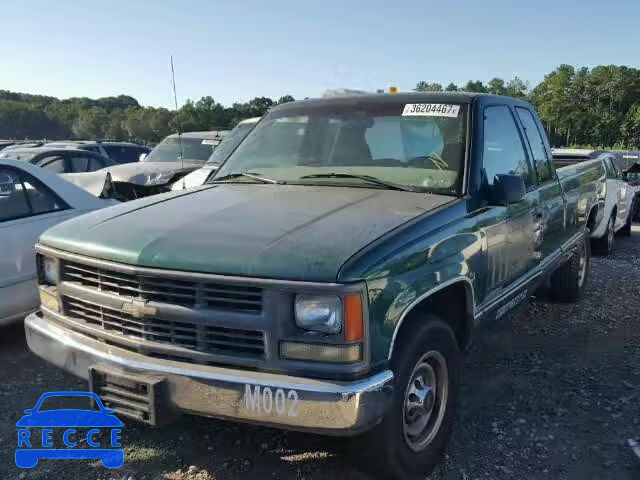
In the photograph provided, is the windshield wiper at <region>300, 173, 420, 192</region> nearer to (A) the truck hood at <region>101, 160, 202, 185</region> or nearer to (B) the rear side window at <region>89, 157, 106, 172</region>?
(A) the truck hood at <region>101, 160, 202, 185</region>

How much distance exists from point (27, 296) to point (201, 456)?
2263 mm

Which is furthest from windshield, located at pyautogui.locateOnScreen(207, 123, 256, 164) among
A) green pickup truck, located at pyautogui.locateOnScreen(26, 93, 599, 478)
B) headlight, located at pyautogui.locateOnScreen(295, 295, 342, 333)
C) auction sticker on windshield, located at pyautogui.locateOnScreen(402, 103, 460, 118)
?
headlight, located at pyautogui.locateOnScreen(295, 295, 342, 333)

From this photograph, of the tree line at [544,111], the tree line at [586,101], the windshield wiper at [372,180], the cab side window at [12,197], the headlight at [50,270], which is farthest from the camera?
the tree line at [586,101]

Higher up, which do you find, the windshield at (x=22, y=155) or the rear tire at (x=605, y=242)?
the windshield at (x=22, y=155)

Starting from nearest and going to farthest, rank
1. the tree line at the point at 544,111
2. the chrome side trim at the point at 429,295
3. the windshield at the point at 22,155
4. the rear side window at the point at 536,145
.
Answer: the chrome side trim at the point at 429,295 → the rear side window at the point at 536,145 → the windshield at the point at 22,155 → the tree line at the point at 544,111

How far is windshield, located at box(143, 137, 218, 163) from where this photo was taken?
10.8 meters

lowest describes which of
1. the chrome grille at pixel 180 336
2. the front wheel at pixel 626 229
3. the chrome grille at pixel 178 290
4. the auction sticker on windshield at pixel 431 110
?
the front wheel at pixel 626 229

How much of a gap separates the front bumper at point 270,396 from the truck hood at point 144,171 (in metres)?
6.55

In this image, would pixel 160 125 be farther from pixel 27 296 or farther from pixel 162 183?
pixel 27 296

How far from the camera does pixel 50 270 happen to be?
129 inches

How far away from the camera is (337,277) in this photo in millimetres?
2404

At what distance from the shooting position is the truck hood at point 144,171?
8.93 meters

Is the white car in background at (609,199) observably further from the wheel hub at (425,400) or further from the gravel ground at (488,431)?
Answer: the wheel hub at (425,400)

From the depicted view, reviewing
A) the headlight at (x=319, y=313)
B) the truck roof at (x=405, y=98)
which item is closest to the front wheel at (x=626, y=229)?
the truck roof at (x=405, y=98)
